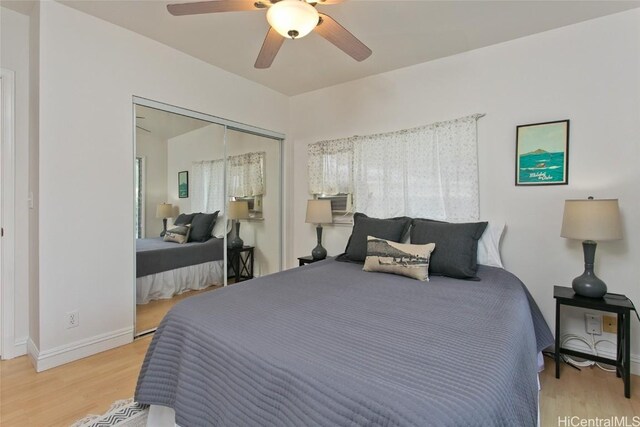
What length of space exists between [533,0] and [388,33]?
98 centimetres

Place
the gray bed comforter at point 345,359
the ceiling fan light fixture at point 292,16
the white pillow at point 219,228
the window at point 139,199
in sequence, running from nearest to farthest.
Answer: the gray bed comforter at point 345,359 → the ceiling fan light fixture at point 292,16 → the window at point 139,199 → the white pillow at point 219,228

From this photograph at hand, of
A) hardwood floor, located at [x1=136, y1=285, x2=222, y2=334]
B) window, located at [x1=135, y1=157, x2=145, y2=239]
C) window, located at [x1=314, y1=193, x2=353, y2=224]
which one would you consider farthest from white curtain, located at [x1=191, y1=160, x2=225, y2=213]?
window, located at [x1=314, y1=193, x2=353, y2=224]

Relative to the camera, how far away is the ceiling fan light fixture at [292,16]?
59.5 inches

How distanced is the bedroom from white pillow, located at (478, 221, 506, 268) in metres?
0.12

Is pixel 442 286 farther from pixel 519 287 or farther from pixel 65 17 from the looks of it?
pixel 65 17

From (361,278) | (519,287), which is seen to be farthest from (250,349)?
(519,287)

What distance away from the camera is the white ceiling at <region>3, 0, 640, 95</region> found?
86.0 inches

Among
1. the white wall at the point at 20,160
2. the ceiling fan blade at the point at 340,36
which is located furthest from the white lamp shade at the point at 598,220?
the white wall at the point at 20,160

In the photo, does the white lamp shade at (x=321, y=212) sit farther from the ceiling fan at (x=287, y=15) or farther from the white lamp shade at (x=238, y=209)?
the ceiling fan at (x=287, y=15)

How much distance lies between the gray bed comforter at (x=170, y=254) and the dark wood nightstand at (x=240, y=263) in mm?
159

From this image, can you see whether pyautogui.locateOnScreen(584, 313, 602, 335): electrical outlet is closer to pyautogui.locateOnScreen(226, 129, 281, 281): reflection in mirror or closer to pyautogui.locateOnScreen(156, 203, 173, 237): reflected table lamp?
pyautogui.locateOnScreen(226, 129, 281, 281): reflection in mirror

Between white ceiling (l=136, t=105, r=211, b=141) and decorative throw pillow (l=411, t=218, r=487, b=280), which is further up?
white ceiling (l=136, t=105, r=211, b=141)

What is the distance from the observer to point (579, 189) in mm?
2342

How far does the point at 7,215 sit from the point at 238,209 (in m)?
1.87
